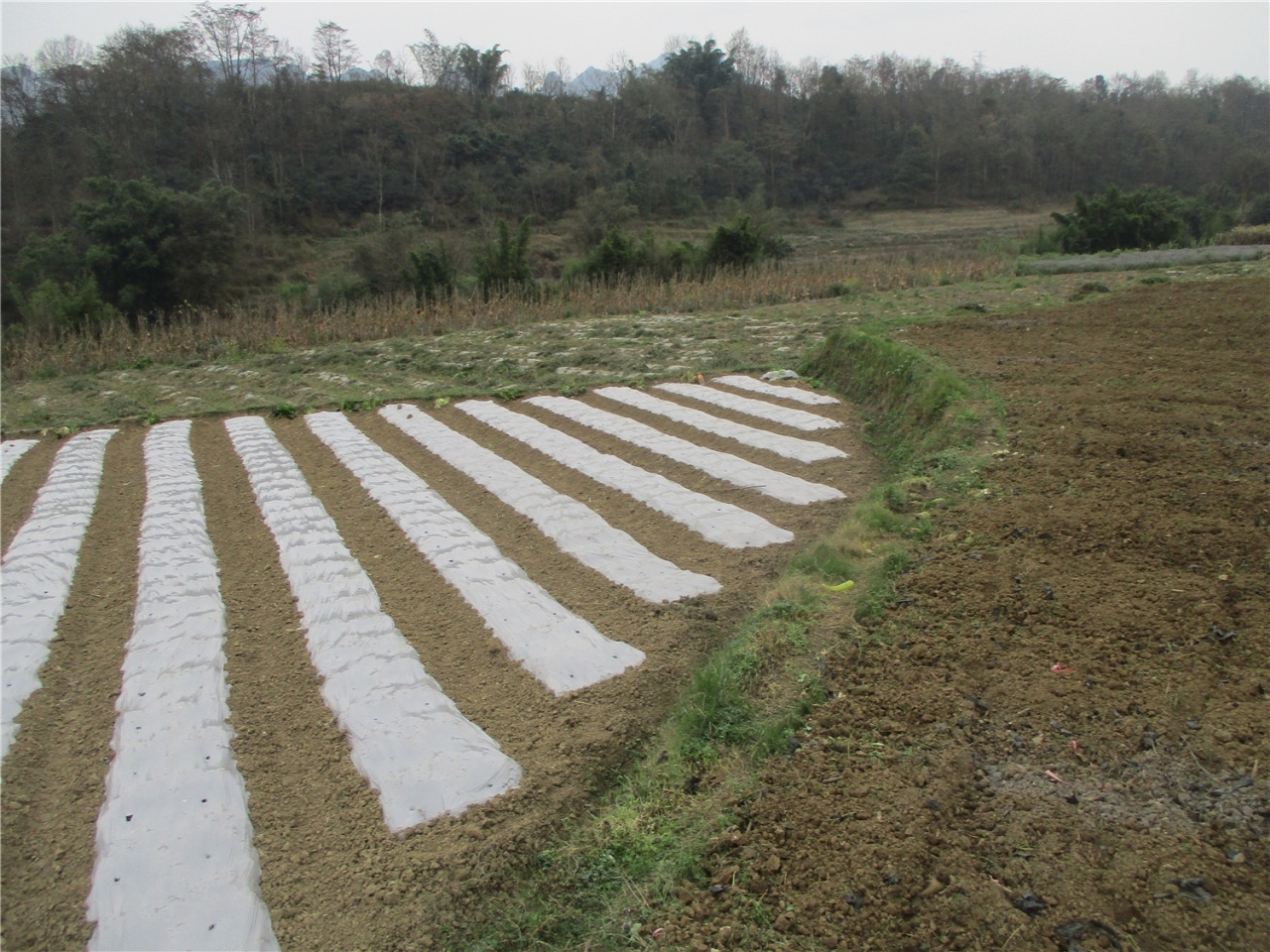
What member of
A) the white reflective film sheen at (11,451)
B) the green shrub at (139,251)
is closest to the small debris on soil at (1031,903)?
the white reflective film sheen at (11,451)

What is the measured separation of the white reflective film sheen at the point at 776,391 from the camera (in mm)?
6484

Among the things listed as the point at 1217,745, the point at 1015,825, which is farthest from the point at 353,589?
the point at 1217,745

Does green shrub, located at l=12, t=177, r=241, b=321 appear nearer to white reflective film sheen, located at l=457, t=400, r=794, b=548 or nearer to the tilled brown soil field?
white reflective film sheen, located at l=457, t=400, r=794, b=548

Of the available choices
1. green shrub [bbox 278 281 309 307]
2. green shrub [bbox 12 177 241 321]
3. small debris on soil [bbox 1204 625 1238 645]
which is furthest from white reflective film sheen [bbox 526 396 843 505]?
green shrub [bbox 278 281 309 307]

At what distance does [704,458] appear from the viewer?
520 centimetres

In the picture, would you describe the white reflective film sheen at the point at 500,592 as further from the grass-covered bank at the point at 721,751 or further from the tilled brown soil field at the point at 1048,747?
the tilled brown soil field at the point at 1048,747

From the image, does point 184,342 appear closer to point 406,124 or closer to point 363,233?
point 363,233

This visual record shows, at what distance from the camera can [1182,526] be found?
322cm

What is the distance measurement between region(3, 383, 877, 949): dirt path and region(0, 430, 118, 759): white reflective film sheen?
0.06 meters

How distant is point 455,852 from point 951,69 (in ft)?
203

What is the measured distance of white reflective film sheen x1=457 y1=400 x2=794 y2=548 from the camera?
13.2 ft

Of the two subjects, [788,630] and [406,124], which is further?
[406,124]

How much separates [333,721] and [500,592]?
973mm

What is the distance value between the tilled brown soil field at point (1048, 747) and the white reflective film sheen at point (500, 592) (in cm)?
87
